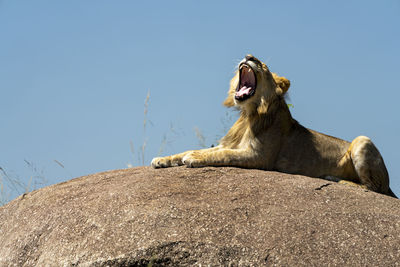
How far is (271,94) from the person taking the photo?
8117 mm

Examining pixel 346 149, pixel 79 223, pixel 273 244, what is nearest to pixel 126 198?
pixel 79 223

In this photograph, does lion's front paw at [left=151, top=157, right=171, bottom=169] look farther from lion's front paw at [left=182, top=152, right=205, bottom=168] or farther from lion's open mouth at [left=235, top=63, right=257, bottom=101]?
lion's open mouth at [left=235, top=63, right=257, bottom=101]

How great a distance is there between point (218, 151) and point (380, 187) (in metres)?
2.55

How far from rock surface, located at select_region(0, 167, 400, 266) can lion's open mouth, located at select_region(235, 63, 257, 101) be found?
44.9 inches

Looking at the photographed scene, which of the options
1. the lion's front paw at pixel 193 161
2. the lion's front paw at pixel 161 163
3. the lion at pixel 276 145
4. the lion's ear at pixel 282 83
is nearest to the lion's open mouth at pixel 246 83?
the lion at pixel 276 145

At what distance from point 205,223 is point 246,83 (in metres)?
2.73

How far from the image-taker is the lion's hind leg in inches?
325

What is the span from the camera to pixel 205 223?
241 inches

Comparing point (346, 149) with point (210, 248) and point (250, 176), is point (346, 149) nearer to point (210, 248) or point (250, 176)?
point (250, 176)

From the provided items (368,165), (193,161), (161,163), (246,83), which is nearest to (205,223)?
(193,161)

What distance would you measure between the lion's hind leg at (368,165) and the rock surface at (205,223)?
849 millimetres

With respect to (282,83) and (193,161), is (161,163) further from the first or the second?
(282,83)

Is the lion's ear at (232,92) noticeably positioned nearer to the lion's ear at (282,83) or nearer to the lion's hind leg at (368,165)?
the lion's ear at (282,83)

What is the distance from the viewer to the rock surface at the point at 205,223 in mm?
5855
